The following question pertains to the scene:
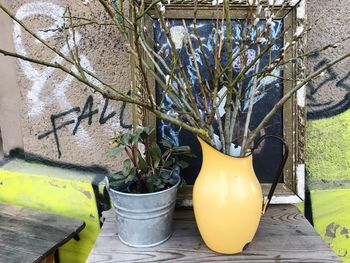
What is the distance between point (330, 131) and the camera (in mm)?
1278

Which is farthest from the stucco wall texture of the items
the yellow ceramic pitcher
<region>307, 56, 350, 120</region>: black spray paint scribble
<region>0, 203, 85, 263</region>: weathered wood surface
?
<region>307, 56, 350, 120</region>: black spray paint scribble

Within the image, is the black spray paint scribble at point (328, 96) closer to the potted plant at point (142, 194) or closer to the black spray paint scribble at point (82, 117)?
the potted plant at point (142, 194)

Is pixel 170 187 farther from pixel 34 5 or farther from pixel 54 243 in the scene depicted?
pixel 34 5

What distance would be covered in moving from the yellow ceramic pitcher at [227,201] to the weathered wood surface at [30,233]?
0.58 metres

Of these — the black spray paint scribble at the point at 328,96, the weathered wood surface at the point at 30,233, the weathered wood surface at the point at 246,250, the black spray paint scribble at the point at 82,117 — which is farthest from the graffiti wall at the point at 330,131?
the weathered wood surface at the point at 30,233

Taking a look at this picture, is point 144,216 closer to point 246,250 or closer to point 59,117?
point 246,250

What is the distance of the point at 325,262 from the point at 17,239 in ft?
3.29

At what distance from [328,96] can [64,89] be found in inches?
39.3

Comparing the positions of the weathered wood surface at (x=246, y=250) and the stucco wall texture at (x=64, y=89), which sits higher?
the stucco wall texture at (x=64, y=89)

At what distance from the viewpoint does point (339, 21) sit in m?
1.21

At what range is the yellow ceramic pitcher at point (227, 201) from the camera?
89cm

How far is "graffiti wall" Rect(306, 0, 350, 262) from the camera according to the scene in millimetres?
1208

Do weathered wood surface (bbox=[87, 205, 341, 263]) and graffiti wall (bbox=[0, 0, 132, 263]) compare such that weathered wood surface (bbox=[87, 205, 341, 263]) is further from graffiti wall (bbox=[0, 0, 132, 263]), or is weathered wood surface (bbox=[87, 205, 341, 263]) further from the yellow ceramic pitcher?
graffiti wall (bbox=[0, 0, 132, 263])

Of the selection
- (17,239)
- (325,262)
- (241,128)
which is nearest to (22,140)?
(17,239)
